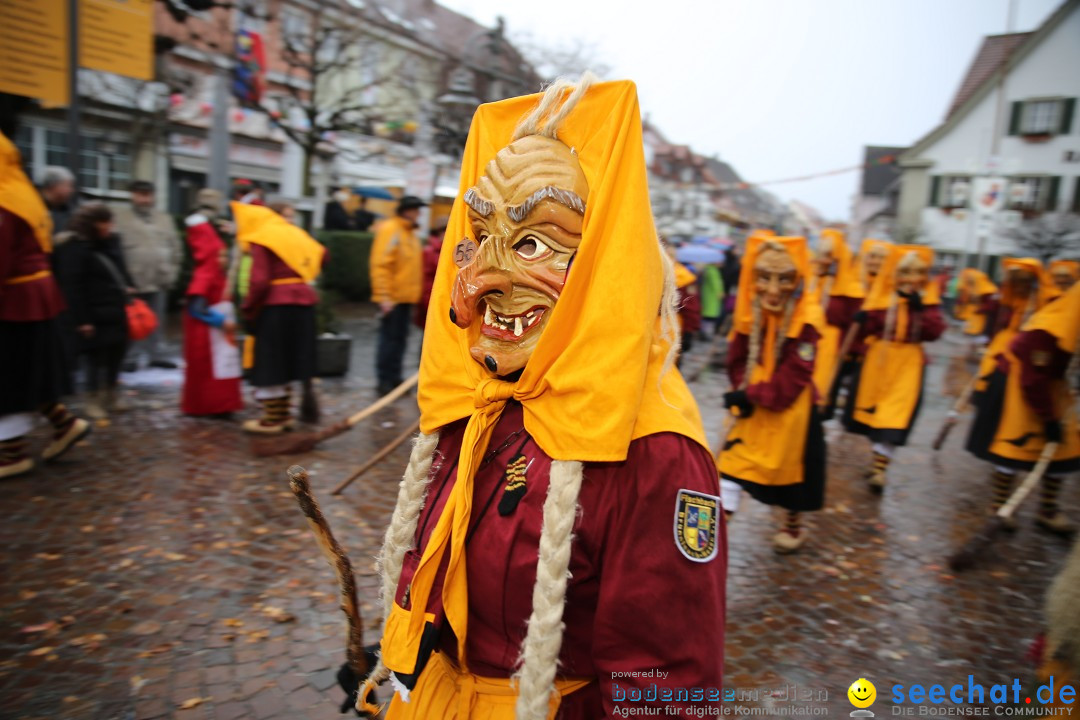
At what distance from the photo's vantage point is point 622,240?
1.58 metres

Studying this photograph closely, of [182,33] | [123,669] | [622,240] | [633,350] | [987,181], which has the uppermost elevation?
[182,33]

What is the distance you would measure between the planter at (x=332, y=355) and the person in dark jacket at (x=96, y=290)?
9.05ft

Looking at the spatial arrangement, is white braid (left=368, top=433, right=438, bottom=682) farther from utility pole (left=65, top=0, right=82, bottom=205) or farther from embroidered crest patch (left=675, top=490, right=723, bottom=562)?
utility pole (left=65, top=0, right=82, bottom=205)

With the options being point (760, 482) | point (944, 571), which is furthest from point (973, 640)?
point (760, 482)

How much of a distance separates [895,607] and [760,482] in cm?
118

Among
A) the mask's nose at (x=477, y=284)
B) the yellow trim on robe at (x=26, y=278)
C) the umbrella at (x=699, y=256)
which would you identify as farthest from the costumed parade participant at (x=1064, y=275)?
the umbrella at (x=699, y=256)

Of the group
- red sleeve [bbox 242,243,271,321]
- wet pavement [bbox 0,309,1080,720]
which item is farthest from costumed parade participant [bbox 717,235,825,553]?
red sleeve [bbox 242,243,271,321]

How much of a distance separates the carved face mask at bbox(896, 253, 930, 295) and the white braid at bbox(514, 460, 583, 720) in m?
6.71

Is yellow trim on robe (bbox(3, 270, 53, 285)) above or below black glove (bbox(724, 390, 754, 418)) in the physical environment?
above

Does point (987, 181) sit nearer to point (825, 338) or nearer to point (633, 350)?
point (825, 338)

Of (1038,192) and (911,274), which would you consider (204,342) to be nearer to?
(911,274)

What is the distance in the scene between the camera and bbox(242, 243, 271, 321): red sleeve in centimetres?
689

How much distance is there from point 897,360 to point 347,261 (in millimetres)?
13093

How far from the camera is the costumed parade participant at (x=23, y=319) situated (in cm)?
501
